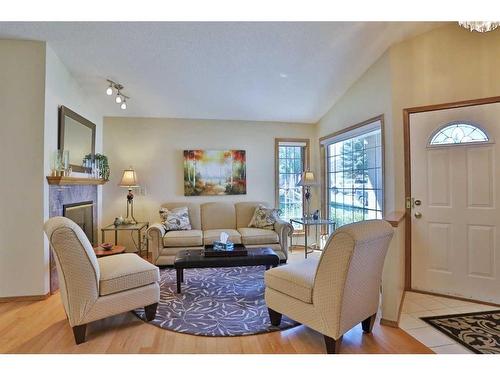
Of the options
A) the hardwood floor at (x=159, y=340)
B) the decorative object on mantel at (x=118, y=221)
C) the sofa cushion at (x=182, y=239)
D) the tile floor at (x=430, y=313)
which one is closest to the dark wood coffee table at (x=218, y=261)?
the hardwood floor at (x=159, y=340)

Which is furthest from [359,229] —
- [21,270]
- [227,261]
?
[21,270]

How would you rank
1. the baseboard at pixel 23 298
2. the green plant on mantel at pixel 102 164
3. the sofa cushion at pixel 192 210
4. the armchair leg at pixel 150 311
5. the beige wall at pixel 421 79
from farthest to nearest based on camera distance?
the sofa cushion at pixel 192 210 → the green plant on mantel at pixel 102 164 → the baseboard at pixel 23 298 → the beige wall at pixel 421 79 → the armchair leg at pixel 150 311

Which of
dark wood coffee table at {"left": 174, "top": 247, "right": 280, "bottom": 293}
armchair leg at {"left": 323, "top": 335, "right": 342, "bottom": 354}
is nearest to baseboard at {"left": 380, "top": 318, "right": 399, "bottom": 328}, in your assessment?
armchair leg at {"left": 323, "top": 335, "right": 342, "bottom": 354}

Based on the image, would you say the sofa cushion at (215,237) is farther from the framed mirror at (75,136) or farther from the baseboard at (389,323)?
the baseboard at (389,323)

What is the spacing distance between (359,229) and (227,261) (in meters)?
1.58

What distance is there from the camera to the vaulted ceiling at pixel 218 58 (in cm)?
272

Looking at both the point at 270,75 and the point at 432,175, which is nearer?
the point at 432,175

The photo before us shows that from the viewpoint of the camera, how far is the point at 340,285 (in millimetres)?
1796

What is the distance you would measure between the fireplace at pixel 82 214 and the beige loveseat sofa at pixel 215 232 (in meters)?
0.91

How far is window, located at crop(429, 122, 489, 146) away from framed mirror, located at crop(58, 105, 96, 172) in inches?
159

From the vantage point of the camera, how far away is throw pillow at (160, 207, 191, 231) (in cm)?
422
